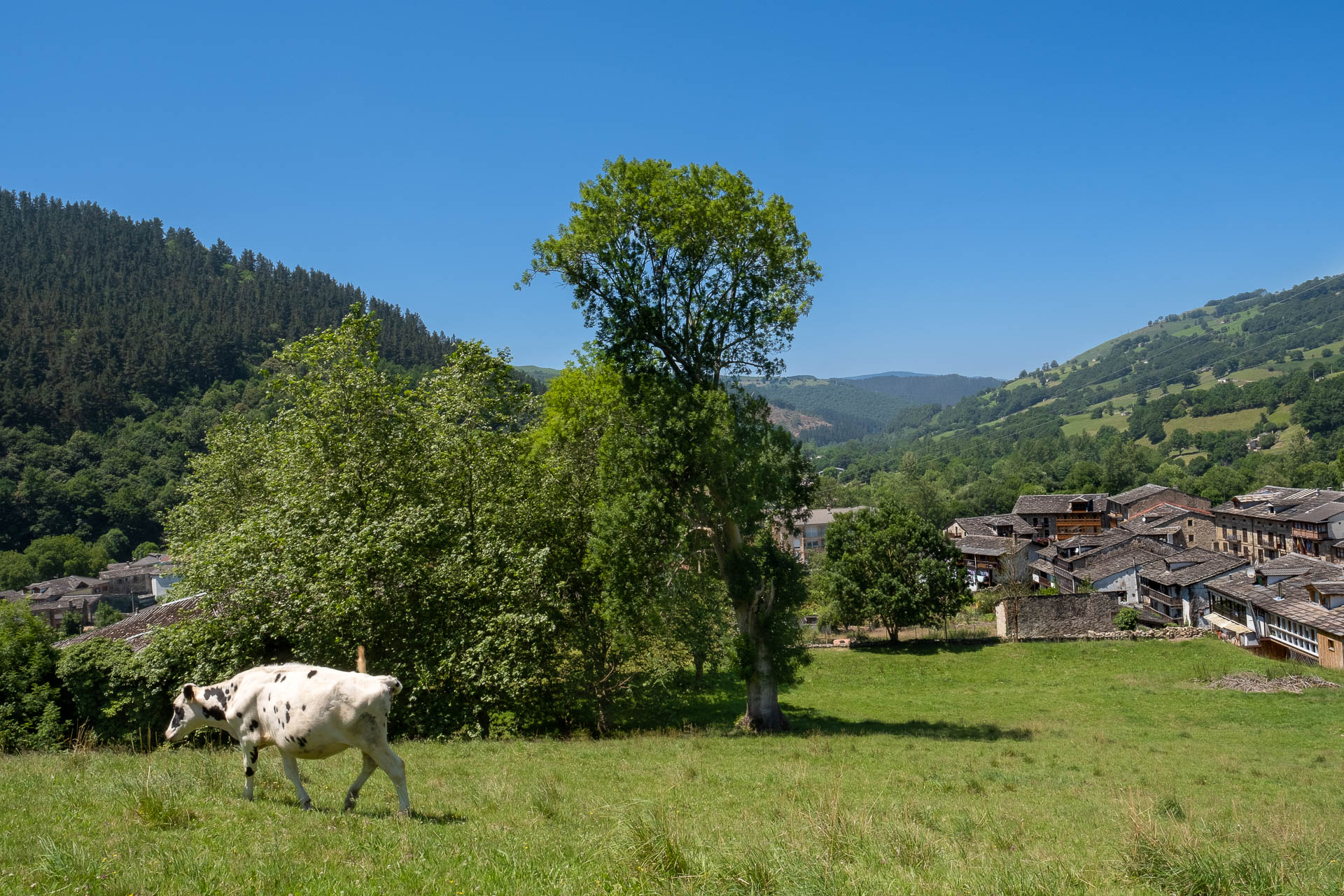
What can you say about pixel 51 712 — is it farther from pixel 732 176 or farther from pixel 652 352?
pixel 732 176

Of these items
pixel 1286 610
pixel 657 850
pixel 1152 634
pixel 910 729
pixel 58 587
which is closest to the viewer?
pixel 657 850

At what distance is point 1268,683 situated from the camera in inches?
1479

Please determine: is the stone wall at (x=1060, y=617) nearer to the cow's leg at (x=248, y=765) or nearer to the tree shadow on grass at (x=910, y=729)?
the tree shadow on grass at (x=910, y=729)

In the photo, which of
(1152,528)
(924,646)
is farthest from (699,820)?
(1152,528)

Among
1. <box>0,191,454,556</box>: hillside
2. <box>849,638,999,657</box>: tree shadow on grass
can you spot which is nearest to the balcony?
<box>849,638,999,657</box>: tree shadow on grass

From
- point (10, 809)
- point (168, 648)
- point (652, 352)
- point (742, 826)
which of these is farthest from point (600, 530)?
point (10, 809)

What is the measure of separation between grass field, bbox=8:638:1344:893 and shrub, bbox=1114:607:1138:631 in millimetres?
33843

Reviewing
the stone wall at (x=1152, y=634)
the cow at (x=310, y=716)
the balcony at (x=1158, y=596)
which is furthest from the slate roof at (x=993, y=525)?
the cow at (x=310, y=716)

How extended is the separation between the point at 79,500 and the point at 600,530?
128m

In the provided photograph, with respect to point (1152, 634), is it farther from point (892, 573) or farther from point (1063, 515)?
point (1063, 515)

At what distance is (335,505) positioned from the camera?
21812mm

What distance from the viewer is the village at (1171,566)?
167ft

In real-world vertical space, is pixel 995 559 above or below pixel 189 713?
below

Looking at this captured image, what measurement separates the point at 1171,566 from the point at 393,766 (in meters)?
74.8
